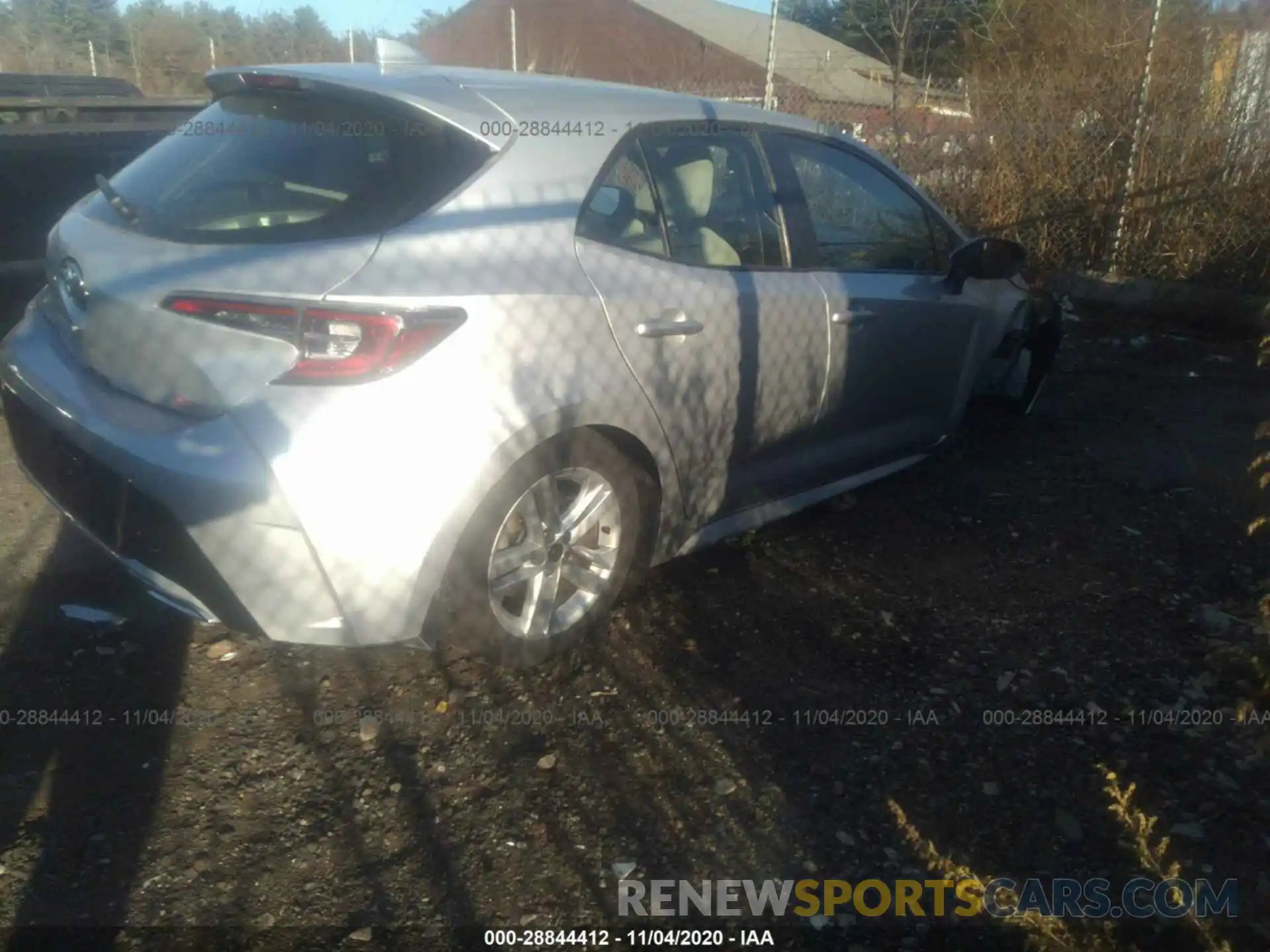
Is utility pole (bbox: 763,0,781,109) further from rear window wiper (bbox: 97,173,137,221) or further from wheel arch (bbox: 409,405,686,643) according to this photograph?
rear window wiper (bbox: 97,173,137,221)

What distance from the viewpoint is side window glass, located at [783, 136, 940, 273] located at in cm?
425

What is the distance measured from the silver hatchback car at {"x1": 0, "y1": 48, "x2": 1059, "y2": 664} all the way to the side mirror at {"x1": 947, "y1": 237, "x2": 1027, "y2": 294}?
894 millimetres

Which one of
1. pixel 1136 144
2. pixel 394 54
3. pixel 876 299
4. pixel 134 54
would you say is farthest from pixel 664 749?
pixel 134 54

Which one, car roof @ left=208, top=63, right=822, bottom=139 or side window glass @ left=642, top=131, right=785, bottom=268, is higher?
car roof @ left=208, top=63, right=822, bottom=139

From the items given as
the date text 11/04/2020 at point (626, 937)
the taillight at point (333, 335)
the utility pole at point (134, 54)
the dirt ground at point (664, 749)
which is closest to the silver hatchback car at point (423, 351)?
the taillight at point (333, 335)

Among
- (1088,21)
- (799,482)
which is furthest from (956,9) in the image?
(799,482)

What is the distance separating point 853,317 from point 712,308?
0.83 meters

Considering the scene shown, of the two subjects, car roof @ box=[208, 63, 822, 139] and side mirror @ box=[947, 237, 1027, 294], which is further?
side mirror @ box=[947, 237, 1027, 294]

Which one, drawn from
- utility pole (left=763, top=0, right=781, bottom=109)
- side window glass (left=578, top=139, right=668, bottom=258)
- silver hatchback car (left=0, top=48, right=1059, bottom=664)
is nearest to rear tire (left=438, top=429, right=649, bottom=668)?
silver hatchback car (left=0, top=48, right=1059, bottom=664)

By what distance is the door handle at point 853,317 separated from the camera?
4.13 metres

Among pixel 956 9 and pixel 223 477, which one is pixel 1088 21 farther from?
pixel 223 477

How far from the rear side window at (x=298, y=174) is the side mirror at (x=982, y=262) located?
2398 millimetres

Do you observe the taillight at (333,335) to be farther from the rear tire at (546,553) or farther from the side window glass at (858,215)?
the side window glass at (858,215)

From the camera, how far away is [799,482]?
425 centimetres
